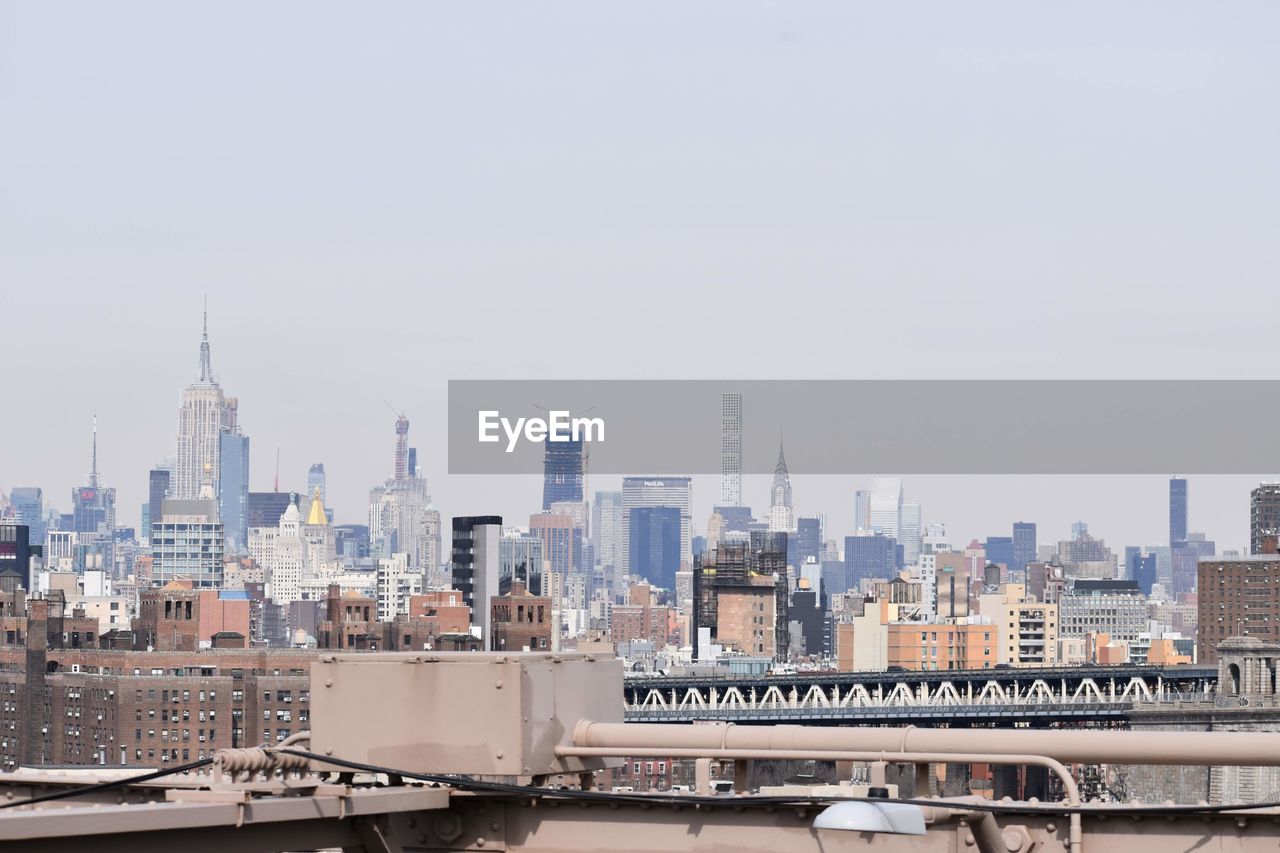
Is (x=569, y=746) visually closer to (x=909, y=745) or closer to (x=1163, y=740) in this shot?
(x=909, y=745)

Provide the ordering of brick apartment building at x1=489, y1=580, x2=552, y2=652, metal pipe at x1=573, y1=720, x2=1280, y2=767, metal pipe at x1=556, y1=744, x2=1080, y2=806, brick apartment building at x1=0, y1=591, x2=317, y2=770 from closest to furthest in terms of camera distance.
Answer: metal pipe at x1=573, y1=720, x2=1280, y2=767
metal pipe at x1=556, y1=744, x2=1080, y2=806
brick apartment building at x1=0, y1=591, x2=317, y2=770
brick apartment building at x1=489, y1=580, x2=552, y2=652

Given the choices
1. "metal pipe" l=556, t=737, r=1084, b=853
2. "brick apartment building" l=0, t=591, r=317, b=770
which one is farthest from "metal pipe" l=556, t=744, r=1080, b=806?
"brick apartment building" l=0, t=591, r=317, b=770

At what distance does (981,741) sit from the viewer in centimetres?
1249

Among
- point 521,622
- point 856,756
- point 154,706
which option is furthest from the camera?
point 521,622

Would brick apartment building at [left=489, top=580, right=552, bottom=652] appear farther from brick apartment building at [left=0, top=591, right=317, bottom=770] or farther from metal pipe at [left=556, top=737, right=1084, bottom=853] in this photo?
metal pipe at [left=556, top=737, right=1084, bottom=853]

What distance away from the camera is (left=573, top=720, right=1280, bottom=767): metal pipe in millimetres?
12039

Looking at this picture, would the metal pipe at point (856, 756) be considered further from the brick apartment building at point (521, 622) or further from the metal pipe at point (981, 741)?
the brick apartment building at point (521, 622)

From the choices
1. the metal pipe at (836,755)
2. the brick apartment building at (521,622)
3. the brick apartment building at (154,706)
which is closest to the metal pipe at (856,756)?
the metal pipe at (836,755)

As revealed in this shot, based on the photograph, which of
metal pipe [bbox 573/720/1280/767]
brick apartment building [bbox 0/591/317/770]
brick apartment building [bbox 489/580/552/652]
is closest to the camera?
metal pipe [bbox 573/720/1280/767]

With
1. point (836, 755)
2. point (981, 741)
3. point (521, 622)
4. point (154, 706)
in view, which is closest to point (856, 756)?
point (836, 755)

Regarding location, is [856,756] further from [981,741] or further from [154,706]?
[154,706]

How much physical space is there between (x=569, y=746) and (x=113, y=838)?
303 centimetres

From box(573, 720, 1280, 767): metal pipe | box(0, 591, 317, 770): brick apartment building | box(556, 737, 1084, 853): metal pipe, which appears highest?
box(573, 720, 1280, 767): metal pipe

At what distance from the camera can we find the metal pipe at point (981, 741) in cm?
1204
